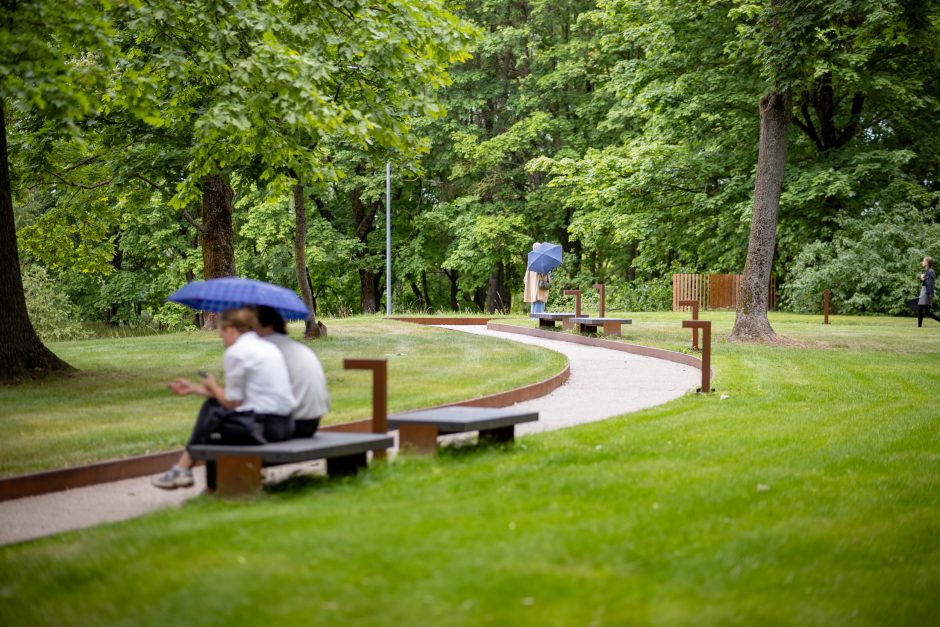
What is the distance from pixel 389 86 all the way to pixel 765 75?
9.17 m

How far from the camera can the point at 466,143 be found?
147 ft

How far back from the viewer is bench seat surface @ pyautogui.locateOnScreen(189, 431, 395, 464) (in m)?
6.87

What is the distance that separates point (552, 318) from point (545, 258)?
226 cm

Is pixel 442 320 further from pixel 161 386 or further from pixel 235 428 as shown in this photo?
pixel 235 428

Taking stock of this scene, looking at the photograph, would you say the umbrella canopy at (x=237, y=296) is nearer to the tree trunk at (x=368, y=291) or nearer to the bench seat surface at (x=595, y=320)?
the bench seat surface at (x=595, y=320)

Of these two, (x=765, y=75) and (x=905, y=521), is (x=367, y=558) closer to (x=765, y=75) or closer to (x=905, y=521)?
(x=905, y=521)

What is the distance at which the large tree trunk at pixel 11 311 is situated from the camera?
1421cm

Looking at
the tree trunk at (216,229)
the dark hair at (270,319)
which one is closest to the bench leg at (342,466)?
the dark hair at (270,319)

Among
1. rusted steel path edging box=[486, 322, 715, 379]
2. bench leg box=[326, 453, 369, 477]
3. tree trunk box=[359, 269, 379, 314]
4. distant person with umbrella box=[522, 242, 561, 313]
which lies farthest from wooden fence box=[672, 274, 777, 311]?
bench leg box=[326, 453, 369, 477]

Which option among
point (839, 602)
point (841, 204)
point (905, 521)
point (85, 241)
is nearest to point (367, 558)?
point (839, 602)

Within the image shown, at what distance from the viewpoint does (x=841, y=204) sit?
1414 inches

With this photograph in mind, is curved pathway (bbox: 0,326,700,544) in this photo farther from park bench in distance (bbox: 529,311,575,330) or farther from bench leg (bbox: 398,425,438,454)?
park bench in distance (bbox: 529,311,575,330)

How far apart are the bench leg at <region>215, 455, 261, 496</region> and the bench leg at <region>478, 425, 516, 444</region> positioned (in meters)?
2.69

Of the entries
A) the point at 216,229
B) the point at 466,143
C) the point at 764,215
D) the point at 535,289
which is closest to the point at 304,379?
the point at 216,229
